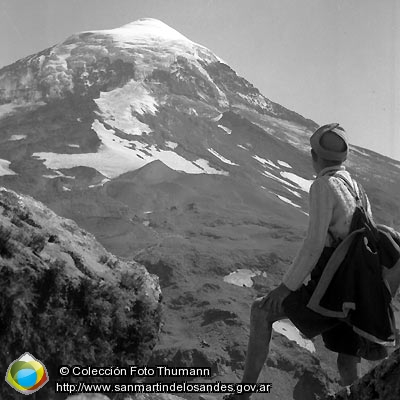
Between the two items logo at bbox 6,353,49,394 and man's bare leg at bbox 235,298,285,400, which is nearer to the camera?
man's bare leg at bbox 235,298,285,400

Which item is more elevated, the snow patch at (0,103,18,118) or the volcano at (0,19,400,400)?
the volcano at (0,19,400,400)

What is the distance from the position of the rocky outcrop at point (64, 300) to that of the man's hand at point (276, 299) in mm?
951

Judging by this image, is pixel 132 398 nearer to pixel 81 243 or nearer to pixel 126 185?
pixel 81 243

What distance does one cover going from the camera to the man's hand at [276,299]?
259 centimetres

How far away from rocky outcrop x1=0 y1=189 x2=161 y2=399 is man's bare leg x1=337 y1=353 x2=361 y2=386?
115 centimetres

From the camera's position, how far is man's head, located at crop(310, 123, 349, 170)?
2.79 meters

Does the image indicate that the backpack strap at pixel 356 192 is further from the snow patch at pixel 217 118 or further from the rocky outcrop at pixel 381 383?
the snow patch at pixel 217 118

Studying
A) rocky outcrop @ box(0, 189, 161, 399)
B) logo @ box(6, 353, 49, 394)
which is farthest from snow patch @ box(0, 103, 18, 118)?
logo @ box(6, 353, 49, 394)

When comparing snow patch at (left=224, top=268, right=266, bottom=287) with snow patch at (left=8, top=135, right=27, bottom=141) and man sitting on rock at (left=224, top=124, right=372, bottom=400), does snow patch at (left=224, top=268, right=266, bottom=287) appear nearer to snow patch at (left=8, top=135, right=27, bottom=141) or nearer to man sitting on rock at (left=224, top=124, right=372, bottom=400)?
man sitting on rock at (left=224, top=124, right=372, bottom=400)

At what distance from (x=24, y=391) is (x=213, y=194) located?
36860 mm

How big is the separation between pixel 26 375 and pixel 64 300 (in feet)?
1.30

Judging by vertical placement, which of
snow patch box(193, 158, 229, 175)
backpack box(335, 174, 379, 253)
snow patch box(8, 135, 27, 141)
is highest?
backpack box(335, 174, 379, 253)

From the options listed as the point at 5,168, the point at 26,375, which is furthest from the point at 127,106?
the point at 26,375

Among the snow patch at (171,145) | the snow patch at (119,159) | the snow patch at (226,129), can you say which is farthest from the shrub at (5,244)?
the snow patch at (226,129)
